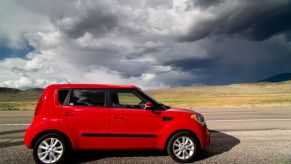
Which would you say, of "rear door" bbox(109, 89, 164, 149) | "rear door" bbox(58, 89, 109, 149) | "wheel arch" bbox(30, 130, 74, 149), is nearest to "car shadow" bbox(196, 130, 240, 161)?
"rear door" bbox(109, 89, 164, 149)

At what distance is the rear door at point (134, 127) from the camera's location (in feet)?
19.3

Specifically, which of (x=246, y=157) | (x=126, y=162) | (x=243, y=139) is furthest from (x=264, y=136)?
(x=126, y=162)

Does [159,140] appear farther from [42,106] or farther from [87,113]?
[42,106]

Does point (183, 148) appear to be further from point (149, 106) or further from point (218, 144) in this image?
point (218, 144)

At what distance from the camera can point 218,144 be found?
772 cm

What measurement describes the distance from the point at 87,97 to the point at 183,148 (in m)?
2.53

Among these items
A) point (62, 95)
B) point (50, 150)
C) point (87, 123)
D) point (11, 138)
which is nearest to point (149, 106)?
point (87, 123)

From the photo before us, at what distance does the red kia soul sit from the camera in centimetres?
573

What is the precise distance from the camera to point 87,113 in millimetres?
5844

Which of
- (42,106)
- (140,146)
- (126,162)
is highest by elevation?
(42,106)

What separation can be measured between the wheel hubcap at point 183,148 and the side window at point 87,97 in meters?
1.96

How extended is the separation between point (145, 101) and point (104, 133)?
3.96 feet

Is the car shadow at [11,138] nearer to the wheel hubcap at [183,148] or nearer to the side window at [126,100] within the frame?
the side window at [126,100]

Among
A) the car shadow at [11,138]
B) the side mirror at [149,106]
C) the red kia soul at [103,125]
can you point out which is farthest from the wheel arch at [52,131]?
the car shadow at [11,138]
